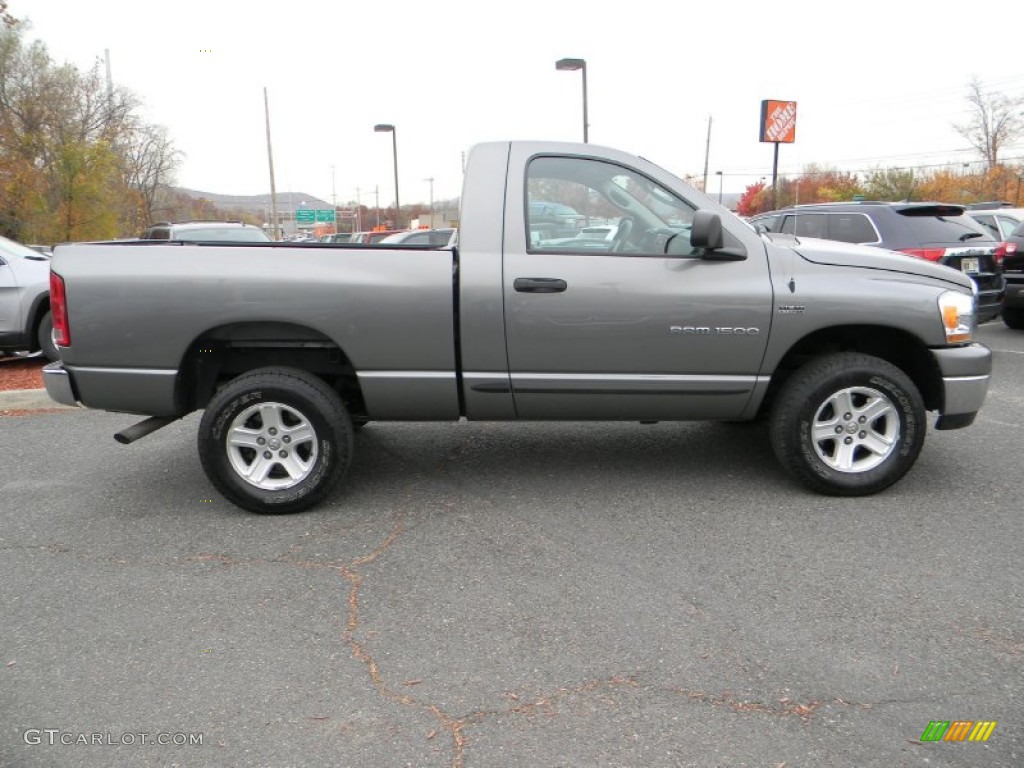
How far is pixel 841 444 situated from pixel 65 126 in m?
29.3

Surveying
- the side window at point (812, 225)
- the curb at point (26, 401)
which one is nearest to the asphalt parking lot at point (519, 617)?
the curb at point (26, 401)

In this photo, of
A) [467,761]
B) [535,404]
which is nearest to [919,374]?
[535,404]

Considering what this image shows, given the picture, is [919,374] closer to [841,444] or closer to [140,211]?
[841,444]

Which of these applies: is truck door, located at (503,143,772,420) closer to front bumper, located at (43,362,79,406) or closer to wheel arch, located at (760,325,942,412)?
wheel arch, located at (760,325,942,412)

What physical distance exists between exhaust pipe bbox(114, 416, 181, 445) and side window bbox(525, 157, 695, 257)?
2.39 m

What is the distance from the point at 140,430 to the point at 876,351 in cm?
429

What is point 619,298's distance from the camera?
160 inches

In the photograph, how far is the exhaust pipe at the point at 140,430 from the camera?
4.23 m

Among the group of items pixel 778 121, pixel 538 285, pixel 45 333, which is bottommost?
pixel 45 333

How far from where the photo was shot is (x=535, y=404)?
427 cm

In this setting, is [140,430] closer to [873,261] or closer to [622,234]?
[622,234]

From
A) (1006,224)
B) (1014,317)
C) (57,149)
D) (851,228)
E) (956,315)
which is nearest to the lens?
(956,315)

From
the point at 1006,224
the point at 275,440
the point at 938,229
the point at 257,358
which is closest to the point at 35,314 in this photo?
the point at 257,358

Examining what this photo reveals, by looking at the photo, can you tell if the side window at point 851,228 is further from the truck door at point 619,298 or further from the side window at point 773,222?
the truck door at point 619,298
